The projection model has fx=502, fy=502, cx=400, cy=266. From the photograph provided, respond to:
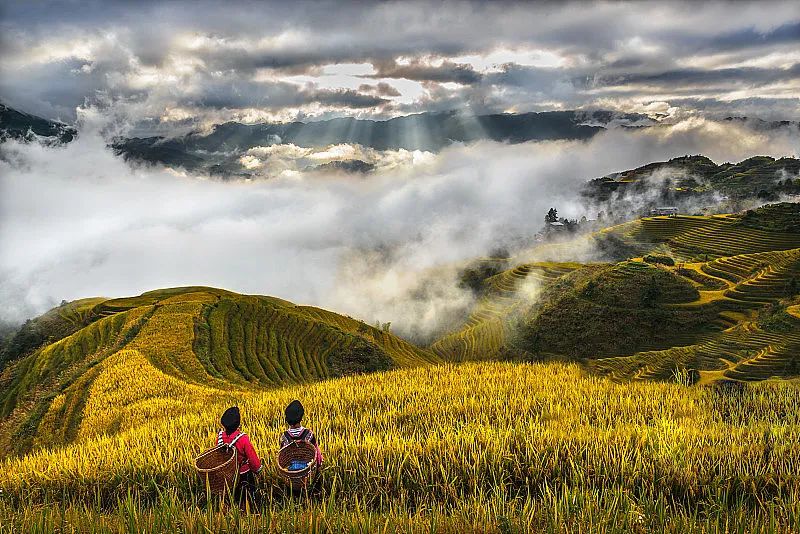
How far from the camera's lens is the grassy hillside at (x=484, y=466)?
4863 mm

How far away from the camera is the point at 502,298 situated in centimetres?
16588

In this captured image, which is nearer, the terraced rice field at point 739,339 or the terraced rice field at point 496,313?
the terraced rice field at point 739,339

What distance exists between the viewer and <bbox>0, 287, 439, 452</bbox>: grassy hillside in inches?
1070

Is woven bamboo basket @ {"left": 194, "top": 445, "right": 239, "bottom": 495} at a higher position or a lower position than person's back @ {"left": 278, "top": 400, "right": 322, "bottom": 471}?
lower

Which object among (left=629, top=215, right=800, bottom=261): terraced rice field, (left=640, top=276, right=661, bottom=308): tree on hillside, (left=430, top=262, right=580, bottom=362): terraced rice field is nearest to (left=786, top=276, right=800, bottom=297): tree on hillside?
(left=640, top=276, right=661, bottom=308): tree on hillside

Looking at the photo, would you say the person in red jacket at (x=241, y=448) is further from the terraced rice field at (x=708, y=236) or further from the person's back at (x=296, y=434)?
the terraced rice field at (x=708, y=236)

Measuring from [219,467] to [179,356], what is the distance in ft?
89.5

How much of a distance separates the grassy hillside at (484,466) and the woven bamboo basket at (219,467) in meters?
0.28

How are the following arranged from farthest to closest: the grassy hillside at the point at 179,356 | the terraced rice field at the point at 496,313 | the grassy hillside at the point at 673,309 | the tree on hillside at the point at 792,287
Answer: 1. the terraced rice field at the point at 496,313
2. the tree on hillside at the point at 792,287
3. the grassy hillside at the point at 673,309
4. the grassy hillside at the point at 179,356

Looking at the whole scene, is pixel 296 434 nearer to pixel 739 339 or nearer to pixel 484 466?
pixel 484 466

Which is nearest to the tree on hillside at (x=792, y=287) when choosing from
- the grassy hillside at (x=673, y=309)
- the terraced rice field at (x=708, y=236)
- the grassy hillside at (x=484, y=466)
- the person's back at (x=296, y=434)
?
the grassy hillside at (x=673, y=309)

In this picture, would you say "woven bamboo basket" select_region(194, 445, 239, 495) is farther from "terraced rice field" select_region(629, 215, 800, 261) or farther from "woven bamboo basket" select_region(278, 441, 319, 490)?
"terraced rice field" select_region(629, 215, 800, 261)

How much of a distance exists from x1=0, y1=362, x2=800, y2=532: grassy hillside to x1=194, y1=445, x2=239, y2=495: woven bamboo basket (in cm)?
28

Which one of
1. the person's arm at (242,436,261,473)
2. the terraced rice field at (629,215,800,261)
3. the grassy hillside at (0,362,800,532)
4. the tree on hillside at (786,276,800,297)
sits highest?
the terraced rice field at (629,215,800,261)
